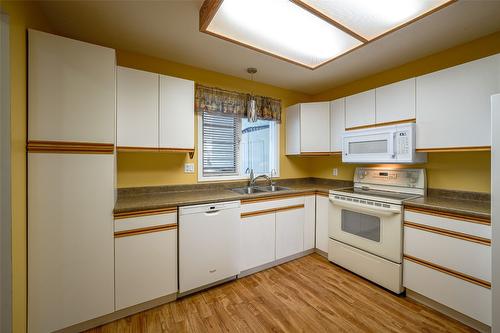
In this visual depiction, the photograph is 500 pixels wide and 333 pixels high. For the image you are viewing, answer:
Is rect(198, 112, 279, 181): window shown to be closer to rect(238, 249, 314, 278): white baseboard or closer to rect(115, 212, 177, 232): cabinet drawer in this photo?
rect(115, 212, 177, 232): cabinet drawer

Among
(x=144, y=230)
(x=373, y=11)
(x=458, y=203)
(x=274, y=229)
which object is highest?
(x=373, y=11)

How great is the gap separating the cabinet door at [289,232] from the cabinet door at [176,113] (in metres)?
1.39

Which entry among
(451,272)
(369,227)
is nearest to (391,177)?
(369,227)

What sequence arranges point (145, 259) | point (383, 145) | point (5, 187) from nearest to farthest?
1. point (5, 187)
2. point (145, 259)
3. point (383, 145)

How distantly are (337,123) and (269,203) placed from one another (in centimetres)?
148

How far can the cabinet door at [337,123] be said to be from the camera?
111 inches

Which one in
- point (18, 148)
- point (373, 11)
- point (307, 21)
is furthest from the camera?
point (307, 21)

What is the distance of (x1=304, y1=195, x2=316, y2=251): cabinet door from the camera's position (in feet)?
9.12

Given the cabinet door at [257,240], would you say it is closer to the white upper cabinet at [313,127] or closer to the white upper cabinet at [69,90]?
the white upper cabinet at [313,127]

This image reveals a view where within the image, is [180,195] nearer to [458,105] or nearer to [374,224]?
[374,224]

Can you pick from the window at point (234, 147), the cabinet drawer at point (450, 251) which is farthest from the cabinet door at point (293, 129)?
the cabinet drawer at point (450, 251)

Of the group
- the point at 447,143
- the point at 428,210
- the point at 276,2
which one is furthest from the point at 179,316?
the point at 447,143

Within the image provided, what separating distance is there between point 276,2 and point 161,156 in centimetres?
182

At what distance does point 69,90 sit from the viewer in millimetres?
1497
